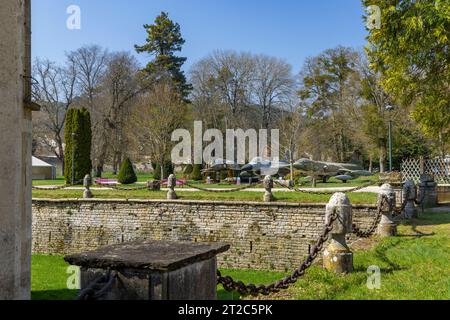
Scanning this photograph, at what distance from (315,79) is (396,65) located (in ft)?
92.1

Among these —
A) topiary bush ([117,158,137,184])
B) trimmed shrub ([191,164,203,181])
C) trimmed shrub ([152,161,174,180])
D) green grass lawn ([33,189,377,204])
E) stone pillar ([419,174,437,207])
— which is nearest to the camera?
stone pillar ([419,174,437,207])

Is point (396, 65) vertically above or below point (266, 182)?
above

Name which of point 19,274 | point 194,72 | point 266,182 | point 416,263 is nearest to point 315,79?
point 194,72

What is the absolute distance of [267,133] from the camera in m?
41.0

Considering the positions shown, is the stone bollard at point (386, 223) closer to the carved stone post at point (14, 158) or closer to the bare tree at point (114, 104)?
the carved stone post at point (14, 158)

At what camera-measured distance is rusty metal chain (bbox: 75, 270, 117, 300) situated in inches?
106

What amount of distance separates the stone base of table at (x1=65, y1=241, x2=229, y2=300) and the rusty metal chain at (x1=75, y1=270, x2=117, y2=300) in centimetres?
3

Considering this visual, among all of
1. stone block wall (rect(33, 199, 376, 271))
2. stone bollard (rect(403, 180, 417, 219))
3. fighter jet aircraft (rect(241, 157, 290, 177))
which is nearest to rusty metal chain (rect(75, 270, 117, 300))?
stone bollard (rect(403, 180, 417, 219))

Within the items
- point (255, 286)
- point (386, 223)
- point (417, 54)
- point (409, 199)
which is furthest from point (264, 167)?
point (255, 286)

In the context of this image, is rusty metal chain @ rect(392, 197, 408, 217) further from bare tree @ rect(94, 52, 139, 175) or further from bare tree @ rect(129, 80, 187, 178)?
bare tree @ rect(94, 52, 139, 175)

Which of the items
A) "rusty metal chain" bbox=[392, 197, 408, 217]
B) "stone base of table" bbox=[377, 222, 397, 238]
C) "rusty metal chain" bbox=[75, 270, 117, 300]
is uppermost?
"rusty metal chain" bbox=[75, 270, 117, 300]

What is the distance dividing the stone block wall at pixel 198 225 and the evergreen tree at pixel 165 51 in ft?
84.5
